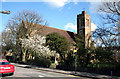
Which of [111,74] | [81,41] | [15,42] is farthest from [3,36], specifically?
[111,74]

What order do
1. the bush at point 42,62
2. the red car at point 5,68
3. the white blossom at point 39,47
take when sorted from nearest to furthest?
1. the red car at point 5,68
2. the bush at point 42,62
3. the white blossom at point 39,47

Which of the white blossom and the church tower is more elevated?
the church tower

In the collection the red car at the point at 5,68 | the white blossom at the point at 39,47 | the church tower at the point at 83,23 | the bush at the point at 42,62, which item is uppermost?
the church tower at the point at 83,23

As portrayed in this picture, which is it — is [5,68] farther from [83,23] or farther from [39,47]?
[83,23]

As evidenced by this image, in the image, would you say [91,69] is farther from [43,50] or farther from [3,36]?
[3,36]

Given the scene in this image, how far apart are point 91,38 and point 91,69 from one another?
13.9 feet

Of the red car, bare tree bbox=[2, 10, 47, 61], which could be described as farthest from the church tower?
the red car

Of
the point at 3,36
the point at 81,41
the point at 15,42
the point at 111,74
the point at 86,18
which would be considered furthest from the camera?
the point at 86,18

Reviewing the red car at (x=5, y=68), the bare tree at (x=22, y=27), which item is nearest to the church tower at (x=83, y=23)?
the bare tree at (x=22, y=27)

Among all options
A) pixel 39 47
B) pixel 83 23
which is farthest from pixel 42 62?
pixel 83 23

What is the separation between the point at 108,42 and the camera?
1492 cm

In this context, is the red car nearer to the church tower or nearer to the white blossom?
the white blossom

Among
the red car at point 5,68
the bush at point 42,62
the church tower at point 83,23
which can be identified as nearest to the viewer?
the red car at point 5,68

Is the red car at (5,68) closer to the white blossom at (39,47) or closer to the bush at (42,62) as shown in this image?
the bush at (42,62)
